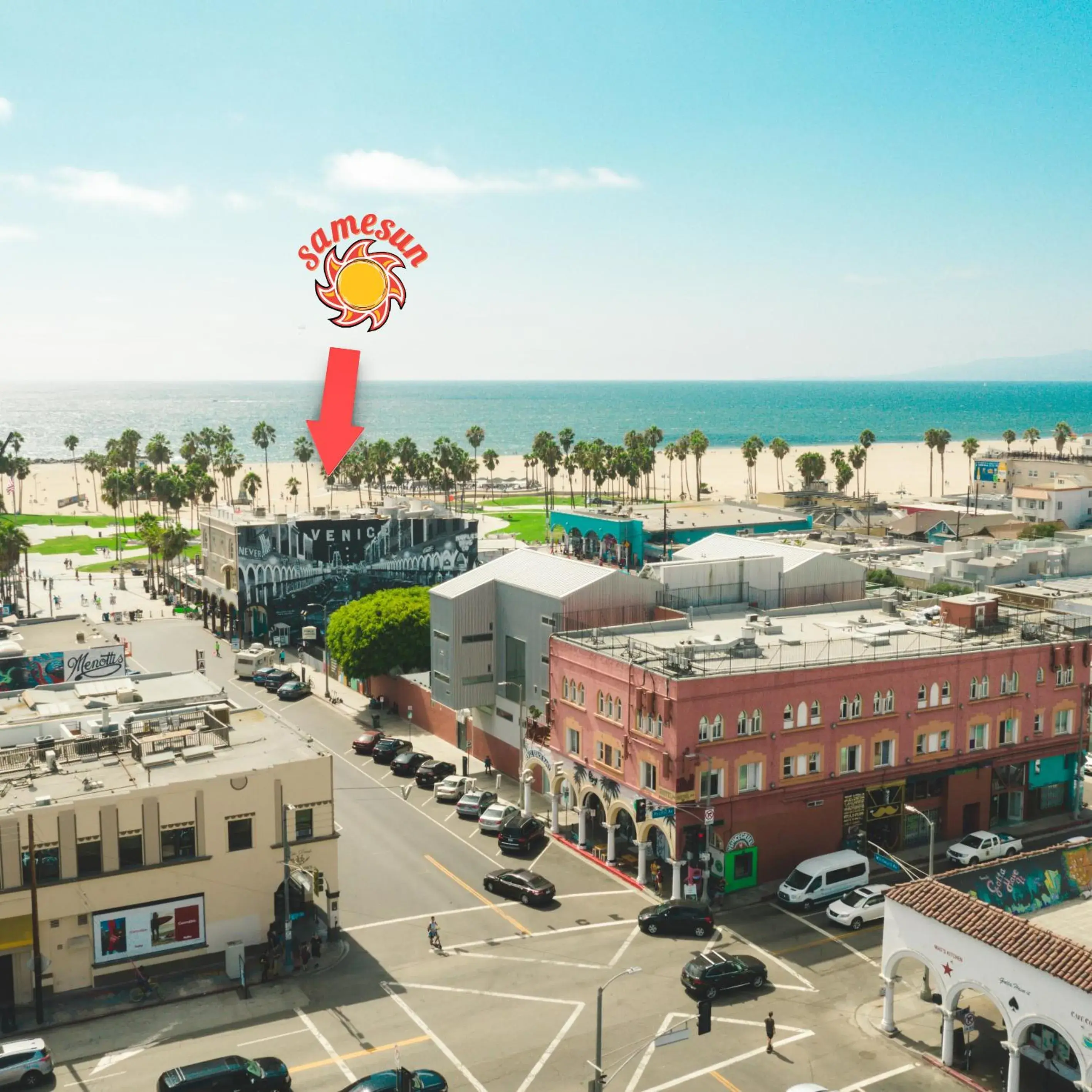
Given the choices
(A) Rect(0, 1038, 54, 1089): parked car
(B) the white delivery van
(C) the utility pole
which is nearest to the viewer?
(A) Rect(0, 1038, 54, 1089): parked car

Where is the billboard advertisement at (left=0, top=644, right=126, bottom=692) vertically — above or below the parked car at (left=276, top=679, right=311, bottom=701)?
above

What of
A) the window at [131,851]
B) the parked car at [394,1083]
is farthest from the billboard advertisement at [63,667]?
the parked car at [394,1083]

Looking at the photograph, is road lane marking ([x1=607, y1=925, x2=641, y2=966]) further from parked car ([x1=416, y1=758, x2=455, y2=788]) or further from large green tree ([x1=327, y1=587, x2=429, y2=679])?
large green tree ([x1=327, y1=587, x2=429, y2=679])

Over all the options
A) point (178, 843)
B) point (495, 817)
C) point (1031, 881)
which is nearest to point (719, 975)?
point (1031, 881)

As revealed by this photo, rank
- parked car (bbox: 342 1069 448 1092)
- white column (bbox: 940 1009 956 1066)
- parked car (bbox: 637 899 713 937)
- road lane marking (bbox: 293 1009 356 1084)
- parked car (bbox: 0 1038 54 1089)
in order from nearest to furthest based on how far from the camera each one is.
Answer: parked car (bbox: 342 1069 448 1092) → parked car (bbox: 0 1038 54 1089) → road lane marking (bbox: 293 1009 356 1084) → white column (bbox: 940 1009 956 1066) → parked car (bbox: 637 899 713 937)

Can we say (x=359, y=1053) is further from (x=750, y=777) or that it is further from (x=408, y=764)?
(x=408, y=764)

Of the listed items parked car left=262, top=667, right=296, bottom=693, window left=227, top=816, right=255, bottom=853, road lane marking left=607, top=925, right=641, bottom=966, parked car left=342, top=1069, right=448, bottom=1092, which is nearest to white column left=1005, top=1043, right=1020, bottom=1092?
road lane marking left=607, top=925, right=641, bottom=966

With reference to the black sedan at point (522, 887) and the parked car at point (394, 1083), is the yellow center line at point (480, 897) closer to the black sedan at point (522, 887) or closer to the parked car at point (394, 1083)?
the black sedan at point (522, 887)
